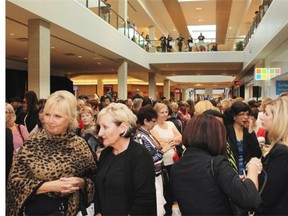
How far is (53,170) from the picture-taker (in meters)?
2.27

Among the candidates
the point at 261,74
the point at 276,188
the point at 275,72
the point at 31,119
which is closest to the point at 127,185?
the point at 276,188

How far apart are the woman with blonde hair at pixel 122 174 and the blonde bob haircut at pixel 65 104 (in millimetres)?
195

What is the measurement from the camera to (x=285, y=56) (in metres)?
12.6

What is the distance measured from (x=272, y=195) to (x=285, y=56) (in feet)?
38.0

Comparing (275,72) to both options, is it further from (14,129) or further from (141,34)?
(14,129)

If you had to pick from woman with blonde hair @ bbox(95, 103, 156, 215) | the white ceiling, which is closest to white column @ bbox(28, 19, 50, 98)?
the white ceiling

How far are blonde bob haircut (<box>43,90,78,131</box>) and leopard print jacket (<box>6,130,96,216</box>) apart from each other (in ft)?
0.34

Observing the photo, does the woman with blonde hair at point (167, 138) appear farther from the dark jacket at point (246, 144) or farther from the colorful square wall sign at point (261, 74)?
the colorful square wall sign at point (261, 74)

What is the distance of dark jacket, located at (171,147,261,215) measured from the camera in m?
1.85

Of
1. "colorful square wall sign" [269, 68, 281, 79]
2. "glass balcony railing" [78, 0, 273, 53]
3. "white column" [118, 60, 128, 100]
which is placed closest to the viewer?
"colorful square wall sign" [269, 68, 281, 79]

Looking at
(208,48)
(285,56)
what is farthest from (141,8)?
(285,56)

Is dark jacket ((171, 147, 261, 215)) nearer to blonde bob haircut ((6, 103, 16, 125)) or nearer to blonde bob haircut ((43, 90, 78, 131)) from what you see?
Answer: blonde bob haircut ((43, 90, 78, 131))
